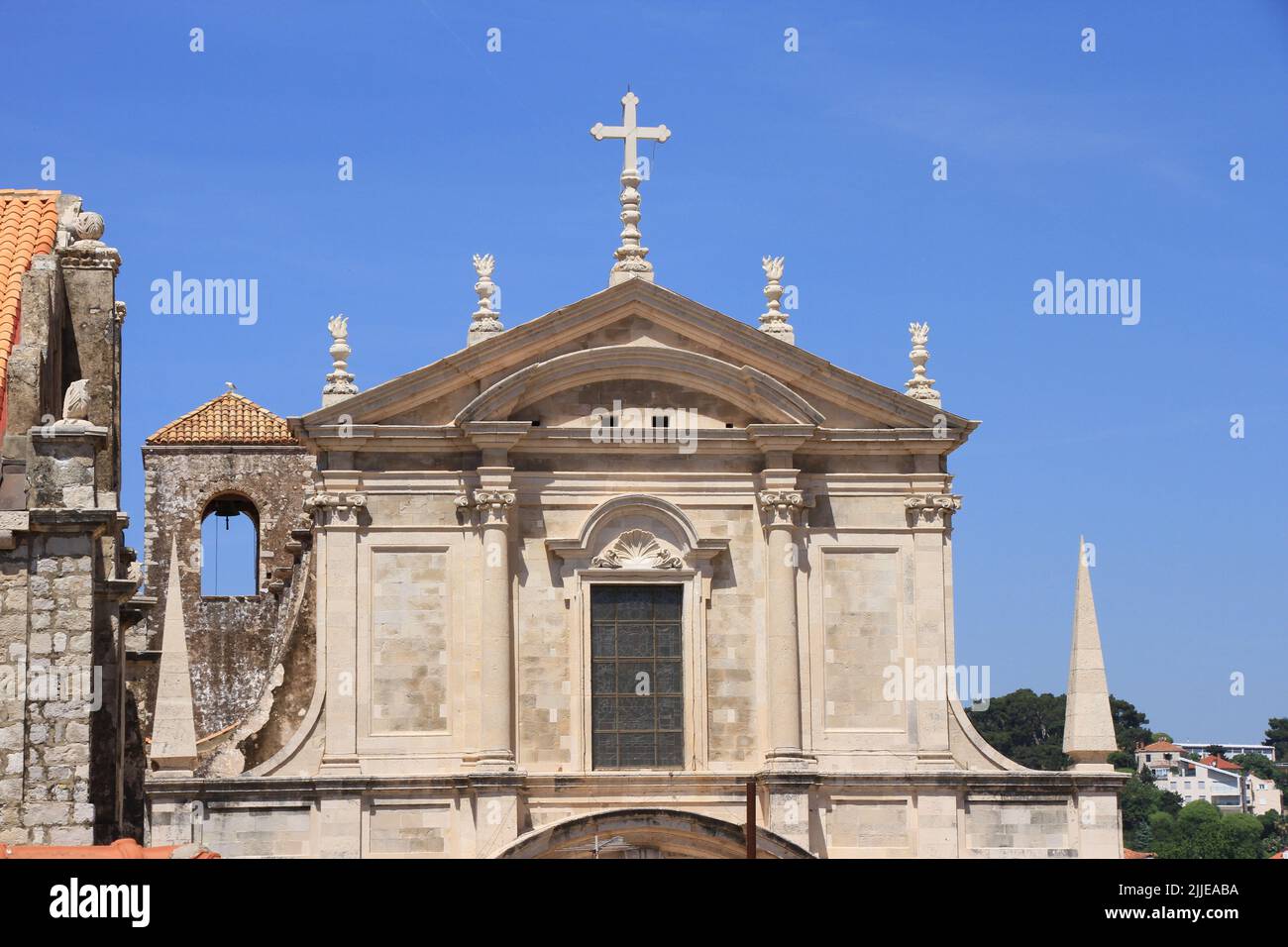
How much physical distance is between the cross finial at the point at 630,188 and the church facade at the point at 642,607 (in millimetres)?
119

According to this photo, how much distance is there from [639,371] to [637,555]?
297cm

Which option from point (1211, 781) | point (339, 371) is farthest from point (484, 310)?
point (1211, 781)

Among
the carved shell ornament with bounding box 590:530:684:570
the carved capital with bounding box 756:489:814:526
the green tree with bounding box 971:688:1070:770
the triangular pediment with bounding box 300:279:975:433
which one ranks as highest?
the triangular pediment with bounding box 300:279:975:433

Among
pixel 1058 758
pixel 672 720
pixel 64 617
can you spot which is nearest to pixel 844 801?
pixel 672 720

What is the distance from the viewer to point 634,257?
39.2 m

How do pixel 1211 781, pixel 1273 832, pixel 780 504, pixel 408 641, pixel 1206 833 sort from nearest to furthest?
pixel 408 641 → pixel 780 504 → pixel 1206 833 → pixel 1273 832 → pixel 1211 781

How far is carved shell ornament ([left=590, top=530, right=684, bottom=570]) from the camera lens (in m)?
38.3

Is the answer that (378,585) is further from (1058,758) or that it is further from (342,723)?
(1058,758)

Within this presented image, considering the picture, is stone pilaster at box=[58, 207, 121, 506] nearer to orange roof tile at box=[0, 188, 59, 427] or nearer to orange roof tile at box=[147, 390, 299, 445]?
orange roof tile at box=[0, 188, 59, 427]

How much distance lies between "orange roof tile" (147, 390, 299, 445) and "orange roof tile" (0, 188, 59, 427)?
13.4 metres

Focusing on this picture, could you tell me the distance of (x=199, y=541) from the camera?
52.3 metres

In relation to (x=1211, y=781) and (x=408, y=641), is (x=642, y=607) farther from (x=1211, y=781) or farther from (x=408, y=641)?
(x=1211, y=781)

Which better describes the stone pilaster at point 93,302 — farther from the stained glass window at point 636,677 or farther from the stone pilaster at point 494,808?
the stained glass window at point 636,677

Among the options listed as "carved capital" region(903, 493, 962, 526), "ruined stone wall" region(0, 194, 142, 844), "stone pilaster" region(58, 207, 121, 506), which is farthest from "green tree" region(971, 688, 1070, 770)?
"ruined stone wall" region(0, 194, 142, 844)
